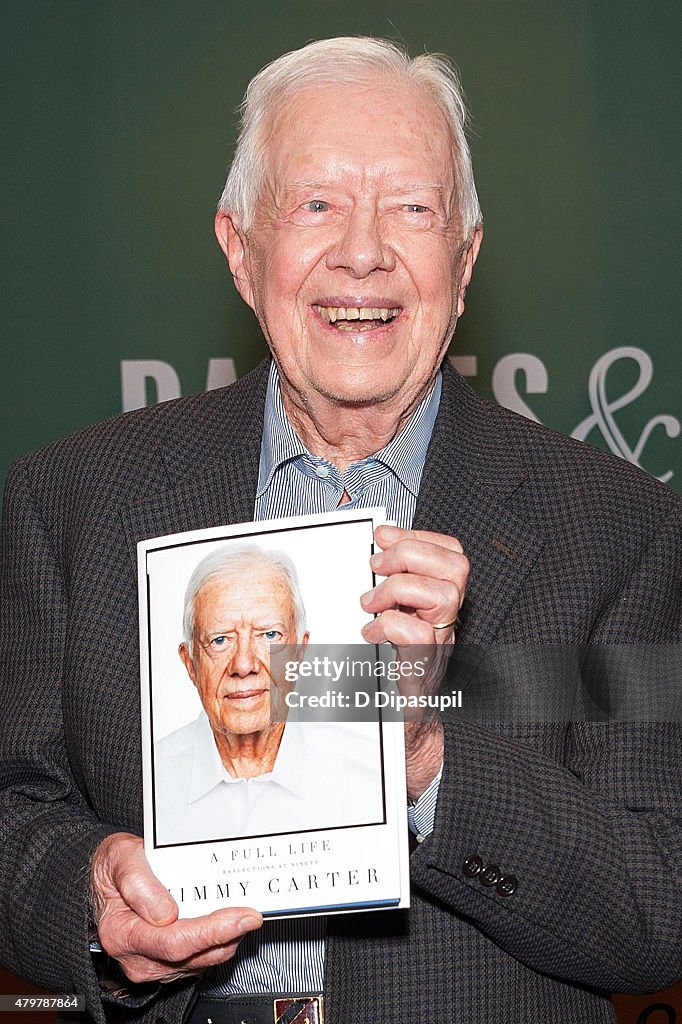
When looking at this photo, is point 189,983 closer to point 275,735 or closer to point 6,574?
point 275,735

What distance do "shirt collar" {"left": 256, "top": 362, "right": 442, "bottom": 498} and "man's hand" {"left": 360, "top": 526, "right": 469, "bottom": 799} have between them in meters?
0.43

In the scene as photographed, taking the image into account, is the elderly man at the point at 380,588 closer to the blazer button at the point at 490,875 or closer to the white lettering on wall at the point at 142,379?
the blazer button at the point at 490,875

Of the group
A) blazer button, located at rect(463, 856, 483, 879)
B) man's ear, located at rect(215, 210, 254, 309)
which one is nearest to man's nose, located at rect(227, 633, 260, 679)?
blazer button, located at rect(463, 856, 483, 879)

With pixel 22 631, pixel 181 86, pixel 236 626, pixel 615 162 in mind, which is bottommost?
pixel 22 631

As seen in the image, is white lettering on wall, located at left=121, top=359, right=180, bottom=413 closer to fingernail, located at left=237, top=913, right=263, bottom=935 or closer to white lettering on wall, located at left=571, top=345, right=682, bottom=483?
white lettering on wall, located at left=571, top=345, right=682, bottom=483

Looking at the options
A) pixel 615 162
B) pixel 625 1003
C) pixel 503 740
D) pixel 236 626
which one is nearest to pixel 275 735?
pixel 236 626

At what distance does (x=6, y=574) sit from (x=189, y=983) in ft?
1.87

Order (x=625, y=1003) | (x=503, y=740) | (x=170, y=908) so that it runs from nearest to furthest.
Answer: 1. (x=170, y=908)
2. (x=503, y=740)
3. (x=625, y=1003)

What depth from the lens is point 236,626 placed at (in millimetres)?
1237

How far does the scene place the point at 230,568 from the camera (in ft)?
4.10

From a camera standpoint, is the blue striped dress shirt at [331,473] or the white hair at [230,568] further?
the blue striped dress shirt at [331,473]

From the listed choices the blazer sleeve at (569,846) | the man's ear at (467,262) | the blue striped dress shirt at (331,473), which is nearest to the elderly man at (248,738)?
the blazer sleeve at (569,846)

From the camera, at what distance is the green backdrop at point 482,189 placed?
298 cm

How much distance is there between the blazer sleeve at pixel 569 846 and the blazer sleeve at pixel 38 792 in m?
0.35
